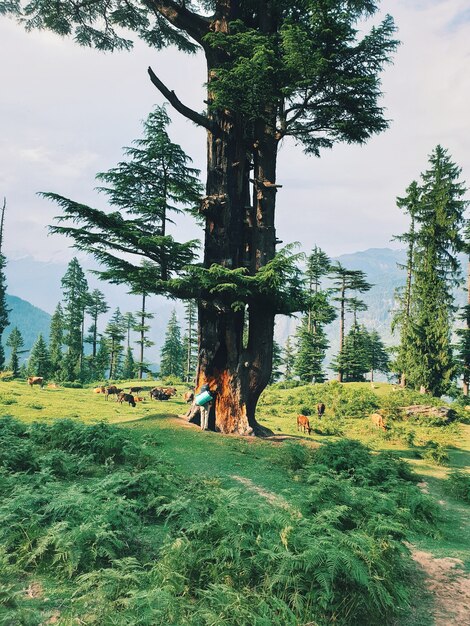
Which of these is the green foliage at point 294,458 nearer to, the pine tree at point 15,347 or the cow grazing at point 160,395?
the cow grazing at point 160,395

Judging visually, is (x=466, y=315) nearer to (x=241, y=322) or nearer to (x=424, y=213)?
(x=424, y=213)

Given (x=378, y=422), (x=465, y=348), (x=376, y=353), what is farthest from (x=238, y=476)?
(x=376, y=353)

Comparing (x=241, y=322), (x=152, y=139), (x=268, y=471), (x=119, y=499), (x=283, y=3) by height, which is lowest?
(x=268, y=471)

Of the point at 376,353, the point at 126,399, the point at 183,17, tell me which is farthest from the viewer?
the point at 376,353

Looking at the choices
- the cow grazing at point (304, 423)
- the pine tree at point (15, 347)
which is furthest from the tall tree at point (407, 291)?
the pine tree at point (15, 347)

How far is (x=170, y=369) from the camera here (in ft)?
207

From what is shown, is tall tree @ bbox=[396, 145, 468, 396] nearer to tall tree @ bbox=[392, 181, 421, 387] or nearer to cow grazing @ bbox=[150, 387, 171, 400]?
tall tree @ bbox=[392, 181, 421, 387]

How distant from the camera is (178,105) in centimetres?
1198

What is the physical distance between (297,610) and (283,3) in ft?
50.0

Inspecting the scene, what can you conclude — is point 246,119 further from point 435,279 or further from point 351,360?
point 351,360

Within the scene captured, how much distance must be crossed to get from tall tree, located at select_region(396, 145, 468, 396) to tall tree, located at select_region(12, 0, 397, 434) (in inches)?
830

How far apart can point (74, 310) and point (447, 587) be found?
2150 inches

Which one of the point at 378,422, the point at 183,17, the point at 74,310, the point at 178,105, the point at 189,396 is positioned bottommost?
the point at 378,422

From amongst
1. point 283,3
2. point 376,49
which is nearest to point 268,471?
point 376,49
